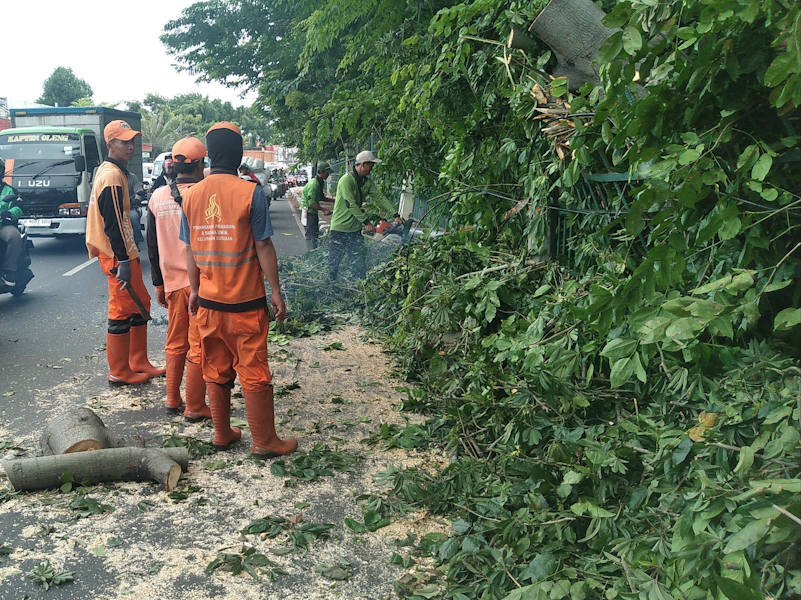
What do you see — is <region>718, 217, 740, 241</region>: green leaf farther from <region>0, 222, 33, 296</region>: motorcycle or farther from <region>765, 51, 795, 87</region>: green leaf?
<region>0, 222, 33, 296</region>: motorcycle

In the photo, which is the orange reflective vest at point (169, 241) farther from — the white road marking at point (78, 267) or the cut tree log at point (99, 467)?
the white road marking at point (78, 267)

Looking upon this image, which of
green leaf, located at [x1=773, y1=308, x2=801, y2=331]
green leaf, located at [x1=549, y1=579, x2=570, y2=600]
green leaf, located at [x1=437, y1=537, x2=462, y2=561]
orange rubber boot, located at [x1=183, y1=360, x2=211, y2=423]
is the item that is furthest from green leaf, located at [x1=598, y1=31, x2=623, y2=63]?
orange rubber boot, located at [x1=183, y1=360, x2=211, y2=423]

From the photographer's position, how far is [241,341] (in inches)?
173

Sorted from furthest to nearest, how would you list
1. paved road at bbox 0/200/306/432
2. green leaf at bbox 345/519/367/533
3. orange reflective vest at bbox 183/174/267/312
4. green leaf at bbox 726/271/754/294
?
paved road at bbox 0/200/306/432, orange reflective vest at bbox 183/174/267/312, green leaf at bbox 345/519/367/533, green leaf at bbox 726/271/754/294

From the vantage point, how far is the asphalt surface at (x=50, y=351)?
10.8 feet

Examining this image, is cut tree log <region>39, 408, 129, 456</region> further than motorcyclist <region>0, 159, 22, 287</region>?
No

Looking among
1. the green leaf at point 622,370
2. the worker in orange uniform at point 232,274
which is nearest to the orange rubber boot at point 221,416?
the worker in orange uniform at point 232,274

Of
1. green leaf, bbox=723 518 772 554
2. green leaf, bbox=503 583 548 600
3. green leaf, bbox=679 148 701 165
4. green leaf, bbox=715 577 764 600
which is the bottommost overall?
green leaf, bbox=503 583 548 600

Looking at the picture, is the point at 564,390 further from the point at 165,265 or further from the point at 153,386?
the point at 153,386

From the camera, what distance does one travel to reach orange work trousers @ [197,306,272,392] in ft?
14.3

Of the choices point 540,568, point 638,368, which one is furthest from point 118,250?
point 638,368

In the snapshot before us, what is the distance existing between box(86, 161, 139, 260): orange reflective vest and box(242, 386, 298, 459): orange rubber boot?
6.92ft

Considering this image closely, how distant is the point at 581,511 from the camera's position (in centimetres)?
294

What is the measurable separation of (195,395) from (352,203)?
4420mm
